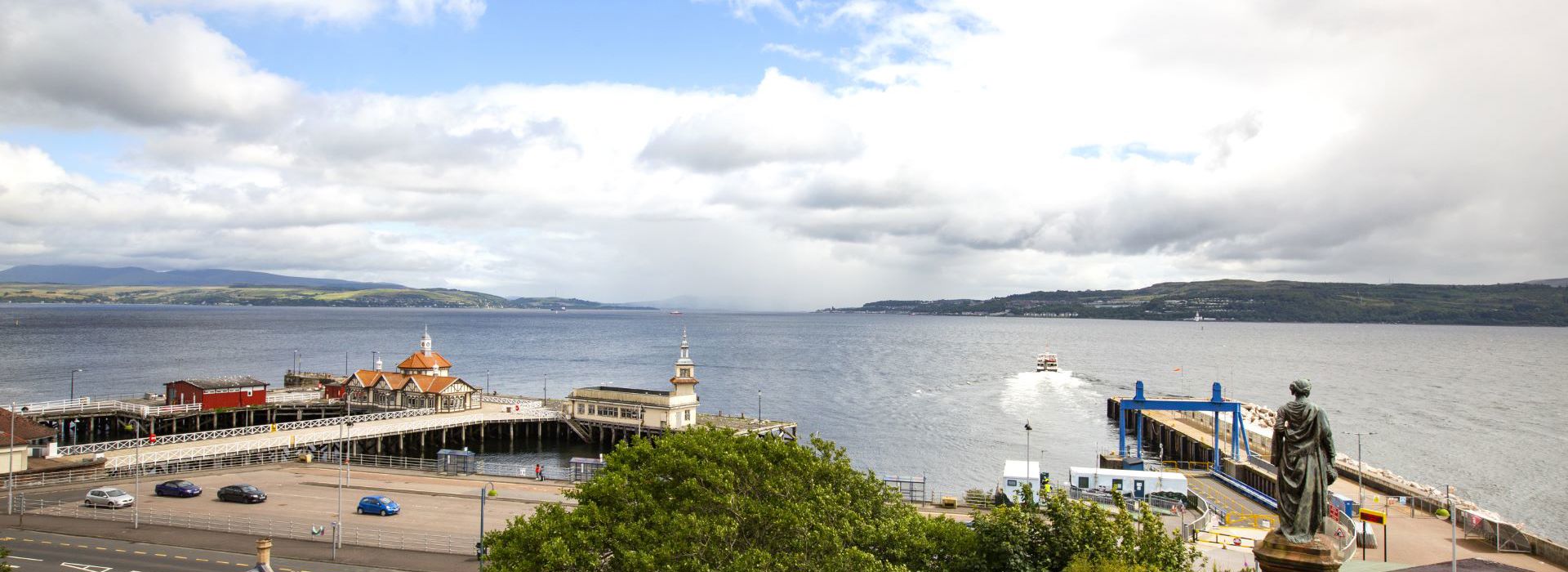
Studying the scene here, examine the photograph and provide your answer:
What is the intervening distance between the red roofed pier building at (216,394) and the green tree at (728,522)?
73864mm

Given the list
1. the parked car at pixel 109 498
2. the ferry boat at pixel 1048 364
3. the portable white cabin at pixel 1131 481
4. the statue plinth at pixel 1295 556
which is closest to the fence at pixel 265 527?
the parked car at pixel 109 498

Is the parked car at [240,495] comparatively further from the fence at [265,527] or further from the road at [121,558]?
the road at [121,558]

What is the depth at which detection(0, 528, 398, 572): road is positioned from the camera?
3181cm

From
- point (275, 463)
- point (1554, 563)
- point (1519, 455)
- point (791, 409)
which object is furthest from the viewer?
point (791, 409)

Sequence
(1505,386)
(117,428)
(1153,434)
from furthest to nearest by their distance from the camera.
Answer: (1505,386)
(1153,434)
(117,428)

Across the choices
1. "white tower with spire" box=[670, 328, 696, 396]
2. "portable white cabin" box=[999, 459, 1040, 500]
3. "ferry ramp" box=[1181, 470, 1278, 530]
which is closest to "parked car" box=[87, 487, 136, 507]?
"white tower with spire" box=[670, 328, 696, 396]

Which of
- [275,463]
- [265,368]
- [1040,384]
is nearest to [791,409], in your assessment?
[1040,384]

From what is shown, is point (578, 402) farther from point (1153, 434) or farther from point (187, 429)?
point (1153, 434)

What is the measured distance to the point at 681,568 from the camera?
2264 cm

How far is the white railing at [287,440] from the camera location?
186 ft

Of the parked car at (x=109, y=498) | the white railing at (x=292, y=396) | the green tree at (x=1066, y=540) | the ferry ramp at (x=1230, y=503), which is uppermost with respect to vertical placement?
the green tree at (x=1066, y=540)

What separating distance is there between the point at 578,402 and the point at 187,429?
120 feet

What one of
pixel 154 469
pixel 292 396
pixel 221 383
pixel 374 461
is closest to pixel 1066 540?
pixel 154 469

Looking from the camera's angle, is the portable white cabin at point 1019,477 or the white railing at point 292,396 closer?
the portable white cabin at point 1019,477
